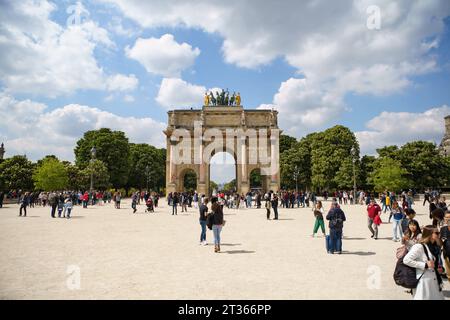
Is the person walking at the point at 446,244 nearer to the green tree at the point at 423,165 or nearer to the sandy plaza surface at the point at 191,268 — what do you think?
the sandy plaza surface at the point at 191,268

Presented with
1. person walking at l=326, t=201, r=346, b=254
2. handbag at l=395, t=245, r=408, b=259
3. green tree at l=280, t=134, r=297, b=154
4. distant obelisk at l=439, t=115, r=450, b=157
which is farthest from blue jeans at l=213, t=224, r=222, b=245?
distant obelisk at l=439, t=115, r=450, b=157

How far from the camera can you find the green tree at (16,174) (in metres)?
47.3

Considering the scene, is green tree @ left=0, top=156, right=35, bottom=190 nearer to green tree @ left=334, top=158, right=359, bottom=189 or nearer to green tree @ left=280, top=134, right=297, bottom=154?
green tree @ left=334, top=158, right=359, bottom=189

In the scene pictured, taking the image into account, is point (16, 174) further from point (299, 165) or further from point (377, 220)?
point (377, 220)

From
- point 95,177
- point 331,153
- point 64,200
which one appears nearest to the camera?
point 64,200

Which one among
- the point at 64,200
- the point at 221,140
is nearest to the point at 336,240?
the point at 64,200

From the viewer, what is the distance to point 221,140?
176ft

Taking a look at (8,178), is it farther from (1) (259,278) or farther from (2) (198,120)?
(1) (259,278)

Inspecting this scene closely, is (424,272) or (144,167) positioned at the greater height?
(144,167)

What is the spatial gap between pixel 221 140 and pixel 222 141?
24 cm

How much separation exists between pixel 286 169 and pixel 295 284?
6069 cm

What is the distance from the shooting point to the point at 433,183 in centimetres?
5275

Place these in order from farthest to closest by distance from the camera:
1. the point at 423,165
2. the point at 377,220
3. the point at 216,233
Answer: the point at 423,165, the point at 377,220, the point at 216,233
